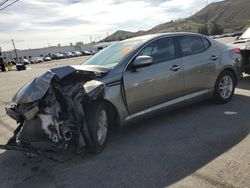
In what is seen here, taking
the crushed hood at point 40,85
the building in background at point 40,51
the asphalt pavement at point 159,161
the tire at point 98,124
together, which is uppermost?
the crushed hood at point 40,85

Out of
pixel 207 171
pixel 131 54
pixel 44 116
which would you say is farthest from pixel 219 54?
pixel 44 116

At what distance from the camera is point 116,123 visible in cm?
497

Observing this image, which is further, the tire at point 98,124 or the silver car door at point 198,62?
the silver car door at point 198,62

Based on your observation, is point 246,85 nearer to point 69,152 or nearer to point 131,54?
point 131,54

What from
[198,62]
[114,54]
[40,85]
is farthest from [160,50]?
[40,85]

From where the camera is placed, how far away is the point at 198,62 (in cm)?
609

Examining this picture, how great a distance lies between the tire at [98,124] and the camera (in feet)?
14.2

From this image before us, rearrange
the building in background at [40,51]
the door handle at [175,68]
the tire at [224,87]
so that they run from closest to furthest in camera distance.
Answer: the door handle at [175,68] → the tire at [224,87] → the building in background at [40,51]

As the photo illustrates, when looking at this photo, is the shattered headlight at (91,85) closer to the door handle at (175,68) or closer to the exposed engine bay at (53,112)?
the exposed engine bay at (53,112)

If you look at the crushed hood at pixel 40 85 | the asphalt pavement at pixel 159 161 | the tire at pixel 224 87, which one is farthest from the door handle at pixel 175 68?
the crushed hood at pixel 40 85

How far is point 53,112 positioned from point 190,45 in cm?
326

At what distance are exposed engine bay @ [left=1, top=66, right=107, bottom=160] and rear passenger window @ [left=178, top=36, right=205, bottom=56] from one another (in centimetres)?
224

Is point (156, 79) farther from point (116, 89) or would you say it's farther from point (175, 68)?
point (116, 89)

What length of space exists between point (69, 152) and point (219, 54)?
3.78 metres
